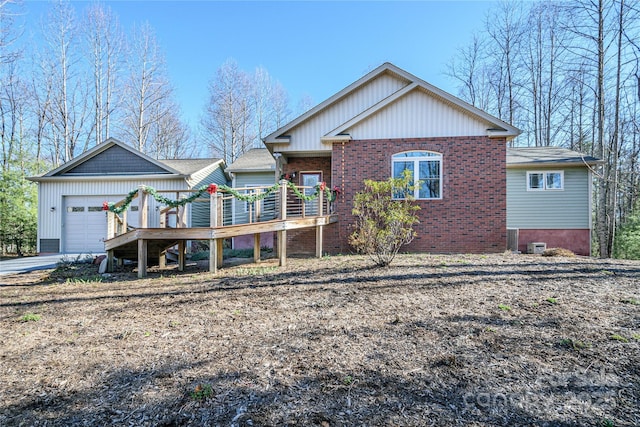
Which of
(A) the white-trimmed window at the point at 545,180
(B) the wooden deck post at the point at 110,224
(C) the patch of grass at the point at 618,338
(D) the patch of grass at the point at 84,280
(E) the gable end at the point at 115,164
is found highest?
(E) the gable end at the point at 115,164

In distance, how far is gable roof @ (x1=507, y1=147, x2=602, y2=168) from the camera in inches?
473

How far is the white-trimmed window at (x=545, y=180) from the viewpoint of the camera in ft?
41.1

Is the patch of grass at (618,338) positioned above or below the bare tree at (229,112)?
below

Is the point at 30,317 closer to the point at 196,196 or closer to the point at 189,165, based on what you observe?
the point at 196,196

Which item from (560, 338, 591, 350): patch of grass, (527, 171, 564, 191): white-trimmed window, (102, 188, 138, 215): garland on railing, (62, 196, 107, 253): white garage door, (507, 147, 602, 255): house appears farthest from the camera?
(62, 196, 107, 253): white garage door

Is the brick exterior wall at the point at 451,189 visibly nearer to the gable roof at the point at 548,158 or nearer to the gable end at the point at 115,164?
the gable roof at the point at 548,158

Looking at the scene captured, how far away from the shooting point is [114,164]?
13406 mm

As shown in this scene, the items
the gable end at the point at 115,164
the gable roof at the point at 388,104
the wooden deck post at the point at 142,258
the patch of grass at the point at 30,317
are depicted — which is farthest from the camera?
the gable end at the point at 115,164

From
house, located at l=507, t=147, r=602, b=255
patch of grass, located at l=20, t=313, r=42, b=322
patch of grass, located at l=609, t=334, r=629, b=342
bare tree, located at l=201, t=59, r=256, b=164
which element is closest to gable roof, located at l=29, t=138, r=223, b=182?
patch of grass, located at l=20, t=313, r=42, b=322

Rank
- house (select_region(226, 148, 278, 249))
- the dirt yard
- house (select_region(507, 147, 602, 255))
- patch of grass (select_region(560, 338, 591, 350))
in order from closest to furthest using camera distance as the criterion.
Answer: the dirt yard < patch of grass (select_region(560, 338, 591, 350)) < house (select_region(507, 147, 602, 255)) < house (select_region(226, 148, 278, 249))

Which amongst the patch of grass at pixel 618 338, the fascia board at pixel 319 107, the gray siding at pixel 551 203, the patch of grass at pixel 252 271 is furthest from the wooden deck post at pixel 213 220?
the gray siding at pixel 551 203

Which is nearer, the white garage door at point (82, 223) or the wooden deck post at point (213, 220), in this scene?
the wooden deck post at point (213, 220)

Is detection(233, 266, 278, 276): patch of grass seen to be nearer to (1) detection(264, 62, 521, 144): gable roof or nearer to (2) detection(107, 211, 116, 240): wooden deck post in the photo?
(2) detection(107, 211, 116, 240): wooden deck post

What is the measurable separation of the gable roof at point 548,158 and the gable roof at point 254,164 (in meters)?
10.1
